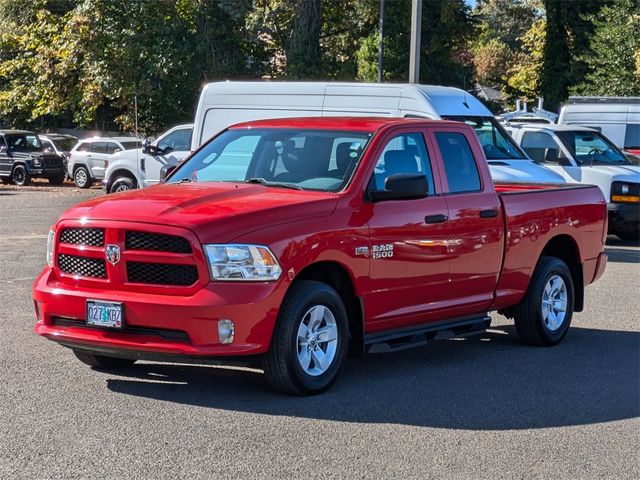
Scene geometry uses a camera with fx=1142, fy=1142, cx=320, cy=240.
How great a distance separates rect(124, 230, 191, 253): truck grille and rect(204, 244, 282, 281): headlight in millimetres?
185

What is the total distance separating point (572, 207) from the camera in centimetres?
1021

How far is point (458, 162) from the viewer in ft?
29.9

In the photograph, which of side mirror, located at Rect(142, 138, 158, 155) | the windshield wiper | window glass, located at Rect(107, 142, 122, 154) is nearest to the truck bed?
the windshield wiper

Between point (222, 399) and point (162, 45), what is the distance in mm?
31078

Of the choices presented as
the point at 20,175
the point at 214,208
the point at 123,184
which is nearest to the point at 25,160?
the point at 20,175

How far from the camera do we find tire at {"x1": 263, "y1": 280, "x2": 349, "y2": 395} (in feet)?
23.9

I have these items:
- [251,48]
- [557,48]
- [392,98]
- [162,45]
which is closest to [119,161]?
[392,98]

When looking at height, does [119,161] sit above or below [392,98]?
below

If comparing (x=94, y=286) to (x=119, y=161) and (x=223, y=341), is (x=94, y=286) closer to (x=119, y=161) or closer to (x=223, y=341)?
(x=223, y=341)

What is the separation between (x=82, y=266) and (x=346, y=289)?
1834mm

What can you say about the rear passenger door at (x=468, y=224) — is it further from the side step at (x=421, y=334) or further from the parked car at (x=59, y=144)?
the parked car at (x=59, y=144)

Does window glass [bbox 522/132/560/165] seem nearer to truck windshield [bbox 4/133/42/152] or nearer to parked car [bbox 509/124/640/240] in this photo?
parked car [bbox 509/124/640/240]

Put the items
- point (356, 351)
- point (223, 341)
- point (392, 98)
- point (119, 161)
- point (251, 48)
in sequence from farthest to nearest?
point (251, 48) → point (119, 161) → point (392, 98) → point (356, 351) → point (223, 341)

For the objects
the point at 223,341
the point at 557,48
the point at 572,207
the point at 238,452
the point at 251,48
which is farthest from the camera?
the point at 557,48
